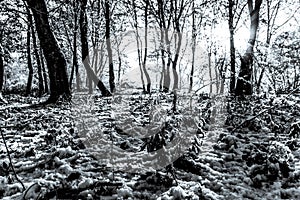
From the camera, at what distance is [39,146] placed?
408 centimetres

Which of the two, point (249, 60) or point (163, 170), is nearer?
point (163, 170)

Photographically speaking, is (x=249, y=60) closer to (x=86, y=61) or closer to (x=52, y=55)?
(x=52, y=55)

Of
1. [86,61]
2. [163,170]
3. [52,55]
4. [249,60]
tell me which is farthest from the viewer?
[86,61]

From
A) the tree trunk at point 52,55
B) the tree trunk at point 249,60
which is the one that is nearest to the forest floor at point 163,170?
the tree trunk at point 249,60

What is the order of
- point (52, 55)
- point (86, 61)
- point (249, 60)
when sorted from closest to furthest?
point (249, 60) < point (52, 55) < point (86, 61)

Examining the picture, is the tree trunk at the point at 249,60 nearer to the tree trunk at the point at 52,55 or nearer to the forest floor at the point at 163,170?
the forest floor at the point at 163,170

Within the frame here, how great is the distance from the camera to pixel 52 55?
25.6 feet

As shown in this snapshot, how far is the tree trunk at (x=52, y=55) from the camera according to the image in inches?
293

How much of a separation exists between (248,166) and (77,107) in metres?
4.73

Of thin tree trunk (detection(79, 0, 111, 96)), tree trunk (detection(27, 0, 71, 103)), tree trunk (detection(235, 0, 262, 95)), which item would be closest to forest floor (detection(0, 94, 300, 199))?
tree trunk (detection(235, 0, 262, 95))

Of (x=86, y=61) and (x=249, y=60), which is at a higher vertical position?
(x=86, y=61)

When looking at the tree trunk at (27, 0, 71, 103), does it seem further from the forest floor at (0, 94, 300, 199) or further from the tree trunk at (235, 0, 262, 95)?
the tree trunk at (235, 0, 262, 95)

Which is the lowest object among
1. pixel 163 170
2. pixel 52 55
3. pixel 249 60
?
pixel 163 170

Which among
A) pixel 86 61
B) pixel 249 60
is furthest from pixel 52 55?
pixel 249 60
